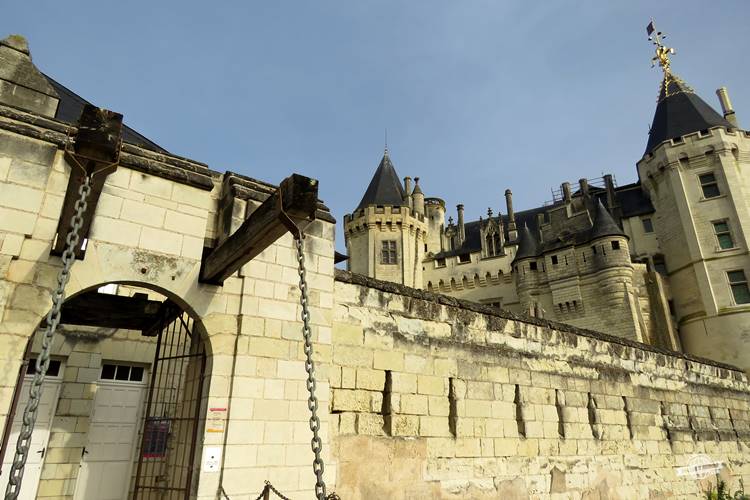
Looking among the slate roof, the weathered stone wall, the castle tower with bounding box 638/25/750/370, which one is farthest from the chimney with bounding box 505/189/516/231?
the slate roof

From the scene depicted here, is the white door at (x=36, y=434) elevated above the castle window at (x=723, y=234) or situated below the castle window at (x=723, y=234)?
below

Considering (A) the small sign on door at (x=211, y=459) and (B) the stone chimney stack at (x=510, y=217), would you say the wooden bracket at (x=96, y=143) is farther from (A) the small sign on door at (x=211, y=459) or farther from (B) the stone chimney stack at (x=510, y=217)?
(B) the stone chimney stack at (x=510, y=217)

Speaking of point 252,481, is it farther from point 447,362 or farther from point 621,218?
point 621,218

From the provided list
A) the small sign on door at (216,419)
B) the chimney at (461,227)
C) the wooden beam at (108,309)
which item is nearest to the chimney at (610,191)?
the chimney at (461,227)

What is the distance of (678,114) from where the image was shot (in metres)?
24.7

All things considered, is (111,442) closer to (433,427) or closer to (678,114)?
(433,427)

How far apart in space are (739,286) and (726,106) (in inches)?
461

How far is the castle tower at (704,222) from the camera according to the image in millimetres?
20234

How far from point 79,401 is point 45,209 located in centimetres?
372

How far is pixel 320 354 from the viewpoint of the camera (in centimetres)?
439

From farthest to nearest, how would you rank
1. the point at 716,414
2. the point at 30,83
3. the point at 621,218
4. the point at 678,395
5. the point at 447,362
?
the point at 621,218 → the point at 716,414 → the point at 678,395 → the point at 447,362 → the point at 30,83

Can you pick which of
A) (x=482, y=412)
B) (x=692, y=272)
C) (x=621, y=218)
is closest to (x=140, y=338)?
(x=482, y=412)

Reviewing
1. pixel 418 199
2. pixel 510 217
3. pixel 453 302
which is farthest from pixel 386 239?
pixel 453 302

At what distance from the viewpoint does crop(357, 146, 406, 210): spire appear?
2870 centimetres
